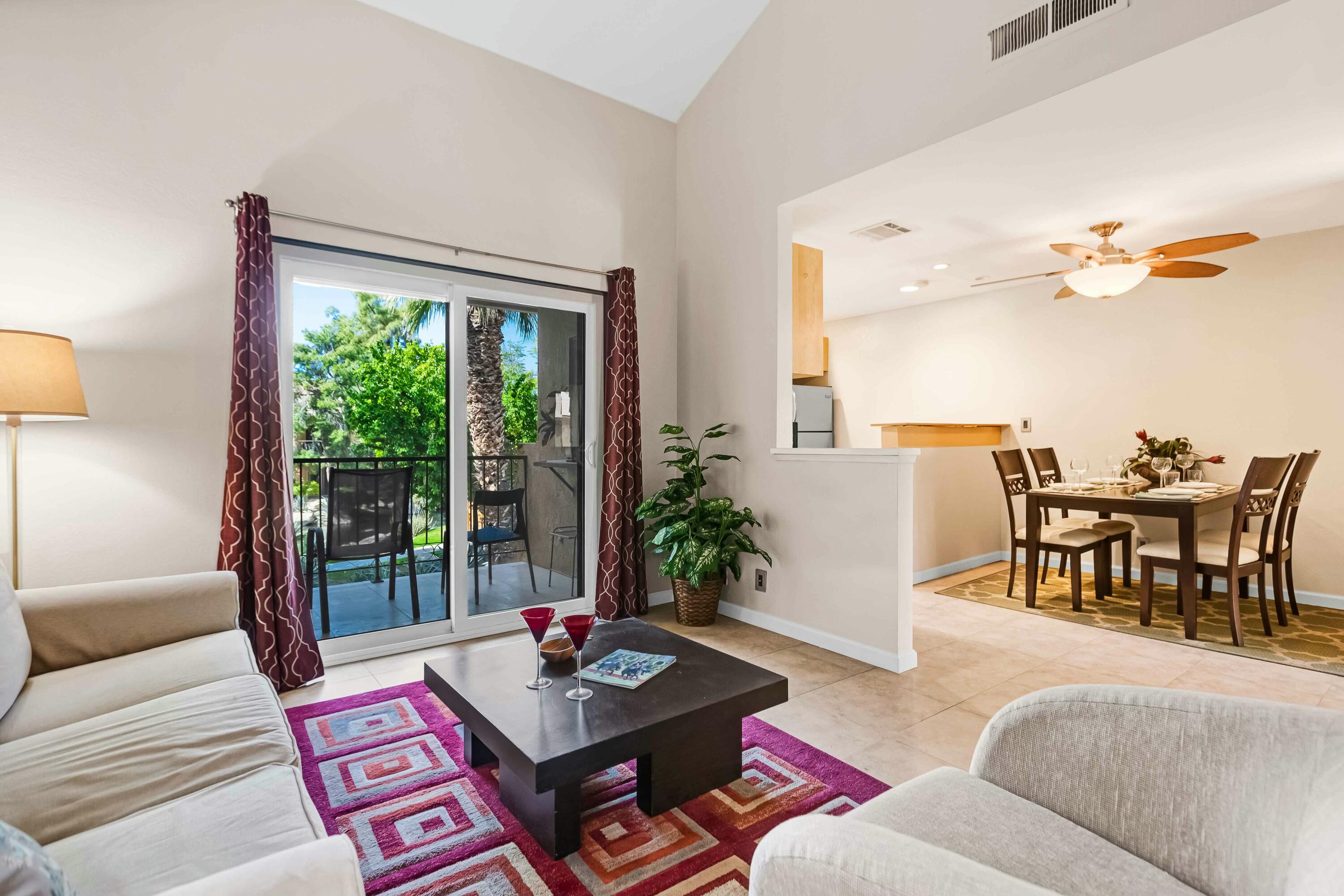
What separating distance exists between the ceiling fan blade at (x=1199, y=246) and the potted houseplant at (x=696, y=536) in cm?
253

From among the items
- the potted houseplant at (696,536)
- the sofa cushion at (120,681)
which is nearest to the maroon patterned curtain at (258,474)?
the sofa cushion at (120,681)

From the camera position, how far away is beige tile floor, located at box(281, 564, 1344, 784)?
2.35 meters

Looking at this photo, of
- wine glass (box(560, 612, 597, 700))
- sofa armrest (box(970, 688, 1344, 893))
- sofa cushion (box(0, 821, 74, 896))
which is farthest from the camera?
wine glass (box(560, 612, 597, 700))

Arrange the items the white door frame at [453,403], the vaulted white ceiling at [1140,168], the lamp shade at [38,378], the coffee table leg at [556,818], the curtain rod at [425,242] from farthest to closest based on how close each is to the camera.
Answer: the white door frame at [453,403] → the curtain rod at [425,242] → the vaulted white ceiling at [1140,168] → the lamp shade at [38,378] → the coffee table leg at [556,818]

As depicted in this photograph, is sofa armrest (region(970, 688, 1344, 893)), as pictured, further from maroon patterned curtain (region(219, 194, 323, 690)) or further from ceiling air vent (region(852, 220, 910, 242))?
ceiling air vent (region(852, 220, 910, 242))

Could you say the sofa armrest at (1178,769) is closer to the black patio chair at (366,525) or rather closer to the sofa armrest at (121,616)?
the sofa armrest at (121,616)

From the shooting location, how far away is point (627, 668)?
2.03m

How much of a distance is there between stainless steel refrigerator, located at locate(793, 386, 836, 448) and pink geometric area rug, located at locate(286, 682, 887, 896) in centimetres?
443

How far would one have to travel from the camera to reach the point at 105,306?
8.50ft

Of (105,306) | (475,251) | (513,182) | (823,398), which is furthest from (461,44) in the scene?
(823,398)

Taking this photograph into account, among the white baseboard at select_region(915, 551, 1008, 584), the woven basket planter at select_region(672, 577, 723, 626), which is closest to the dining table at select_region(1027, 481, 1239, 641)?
the white baseboard at select_region(915, 551, 1008, 584)

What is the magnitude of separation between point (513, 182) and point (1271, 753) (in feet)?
12.4

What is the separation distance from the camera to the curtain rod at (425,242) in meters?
2.92

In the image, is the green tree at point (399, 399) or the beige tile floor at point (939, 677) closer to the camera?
the beige tile floor at point (939, 677)
